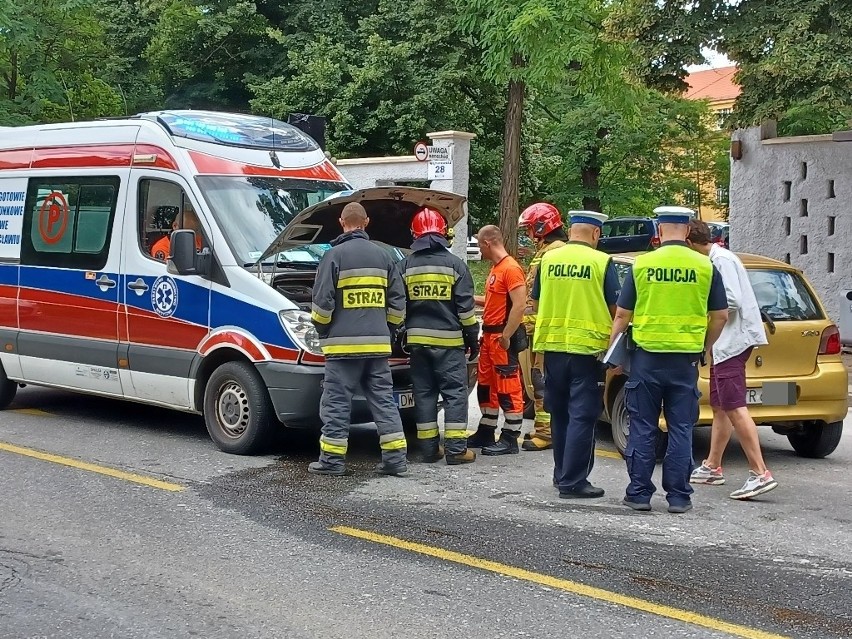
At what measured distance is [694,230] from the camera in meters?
7.09

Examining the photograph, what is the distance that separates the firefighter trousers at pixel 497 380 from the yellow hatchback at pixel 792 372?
2.30ft

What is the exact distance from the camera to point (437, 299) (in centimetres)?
782

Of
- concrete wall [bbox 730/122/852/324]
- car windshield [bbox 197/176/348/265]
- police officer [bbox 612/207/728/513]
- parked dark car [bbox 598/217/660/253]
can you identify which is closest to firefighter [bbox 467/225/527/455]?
car windshield [bbox 197/176/348/265]

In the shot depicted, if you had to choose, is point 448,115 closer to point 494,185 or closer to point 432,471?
point 494,185

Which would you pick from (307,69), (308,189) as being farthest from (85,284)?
(307,69)

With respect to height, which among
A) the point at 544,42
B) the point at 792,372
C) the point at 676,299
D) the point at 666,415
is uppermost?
the point at 544,42

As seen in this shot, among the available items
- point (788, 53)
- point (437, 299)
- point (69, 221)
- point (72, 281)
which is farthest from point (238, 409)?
point (788, 53)

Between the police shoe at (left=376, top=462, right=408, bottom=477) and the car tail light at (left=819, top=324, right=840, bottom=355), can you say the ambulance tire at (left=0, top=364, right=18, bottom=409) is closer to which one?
the police shoe at (left=376, top=462, right=408, bottom=477)

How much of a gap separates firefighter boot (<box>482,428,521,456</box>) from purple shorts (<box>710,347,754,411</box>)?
5.69 feet

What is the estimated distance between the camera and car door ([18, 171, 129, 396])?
8.93 metres

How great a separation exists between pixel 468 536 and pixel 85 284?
14.6 feet

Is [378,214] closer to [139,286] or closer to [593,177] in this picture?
[139,286]

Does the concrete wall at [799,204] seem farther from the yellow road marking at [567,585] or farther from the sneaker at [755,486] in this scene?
the yellow road marking at [567,585]

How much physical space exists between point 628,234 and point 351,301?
19100mm
